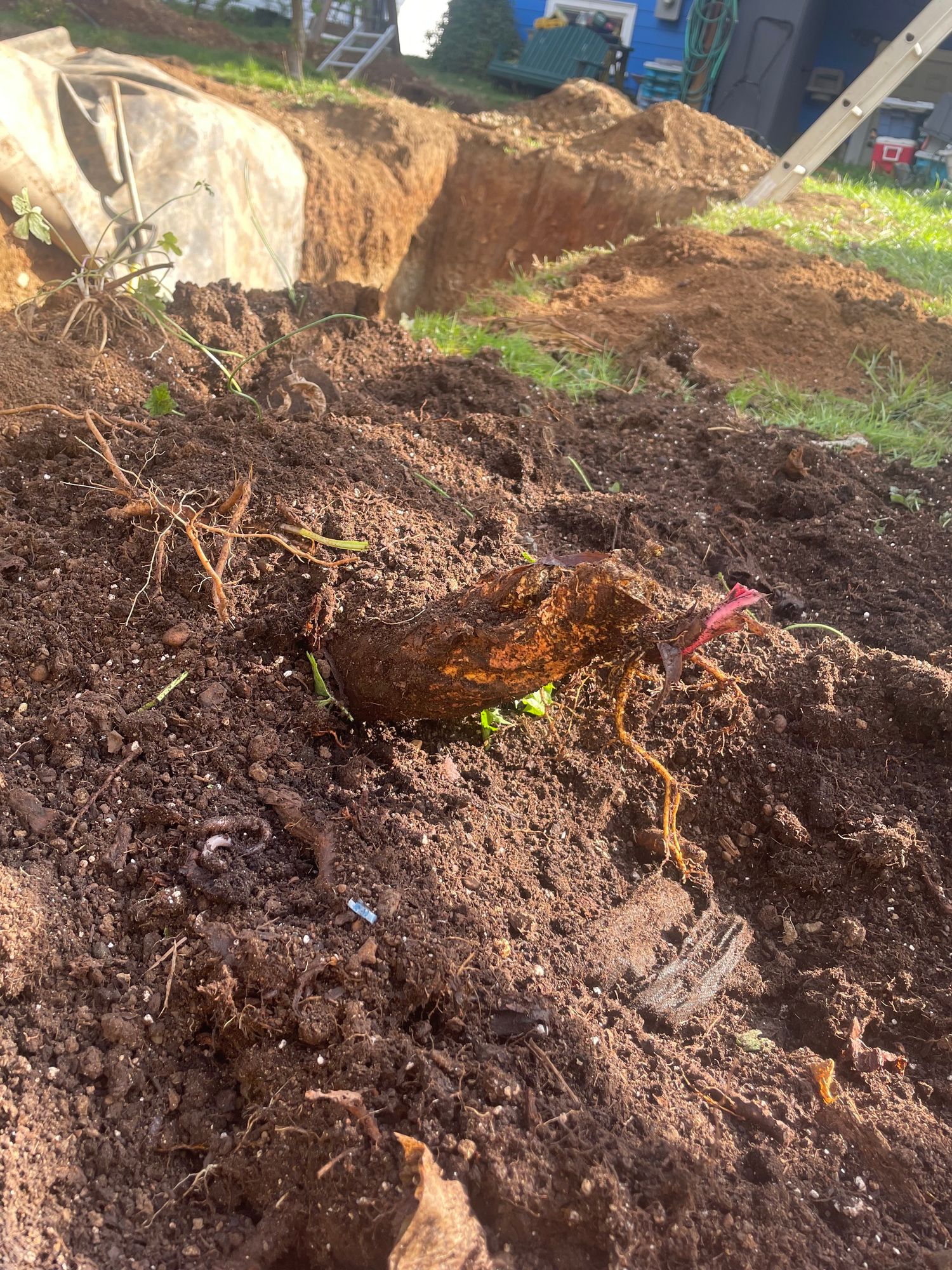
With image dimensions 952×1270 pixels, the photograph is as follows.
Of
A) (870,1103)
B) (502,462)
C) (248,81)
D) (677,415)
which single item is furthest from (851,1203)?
(248,81)

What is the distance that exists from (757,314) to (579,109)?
6.71m

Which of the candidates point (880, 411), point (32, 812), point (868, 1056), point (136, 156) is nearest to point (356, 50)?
point (136, 156)

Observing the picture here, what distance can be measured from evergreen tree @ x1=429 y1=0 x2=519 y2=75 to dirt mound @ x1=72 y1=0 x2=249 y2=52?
374cm

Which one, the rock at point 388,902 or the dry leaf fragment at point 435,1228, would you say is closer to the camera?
the dry leaf fragment at point 435,1228

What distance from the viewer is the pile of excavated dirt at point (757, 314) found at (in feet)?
12.8

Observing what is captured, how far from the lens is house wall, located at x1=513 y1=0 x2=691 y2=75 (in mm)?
11828

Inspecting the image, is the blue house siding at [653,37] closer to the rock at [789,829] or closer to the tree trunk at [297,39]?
the tree trunk at [297,39]

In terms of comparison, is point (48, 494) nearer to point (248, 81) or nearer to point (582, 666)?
point (582, 666)

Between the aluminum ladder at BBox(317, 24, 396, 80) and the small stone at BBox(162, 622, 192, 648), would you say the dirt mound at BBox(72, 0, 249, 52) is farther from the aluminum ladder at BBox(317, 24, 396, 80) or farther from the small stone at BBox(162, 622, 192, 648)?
the small stone at BBox(162, 622, 192, 648)

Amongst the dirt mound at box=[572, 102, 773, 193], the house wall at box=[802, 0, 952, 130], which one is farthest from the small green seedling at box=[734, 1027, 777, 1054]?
the house wall at box=[802, 0, 952, 130]

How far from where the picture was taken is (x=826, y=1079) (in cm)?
136

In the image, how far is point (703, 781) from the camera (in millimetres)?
1825

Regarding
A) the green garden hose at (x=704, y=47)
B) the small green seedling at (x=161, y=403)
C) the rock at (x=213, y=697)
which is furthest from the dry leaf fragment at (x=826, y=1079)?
the green garden hose at (x=704, y=47)

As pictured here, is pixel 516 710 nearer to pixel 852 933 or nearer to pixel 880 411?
pixel 852 933
